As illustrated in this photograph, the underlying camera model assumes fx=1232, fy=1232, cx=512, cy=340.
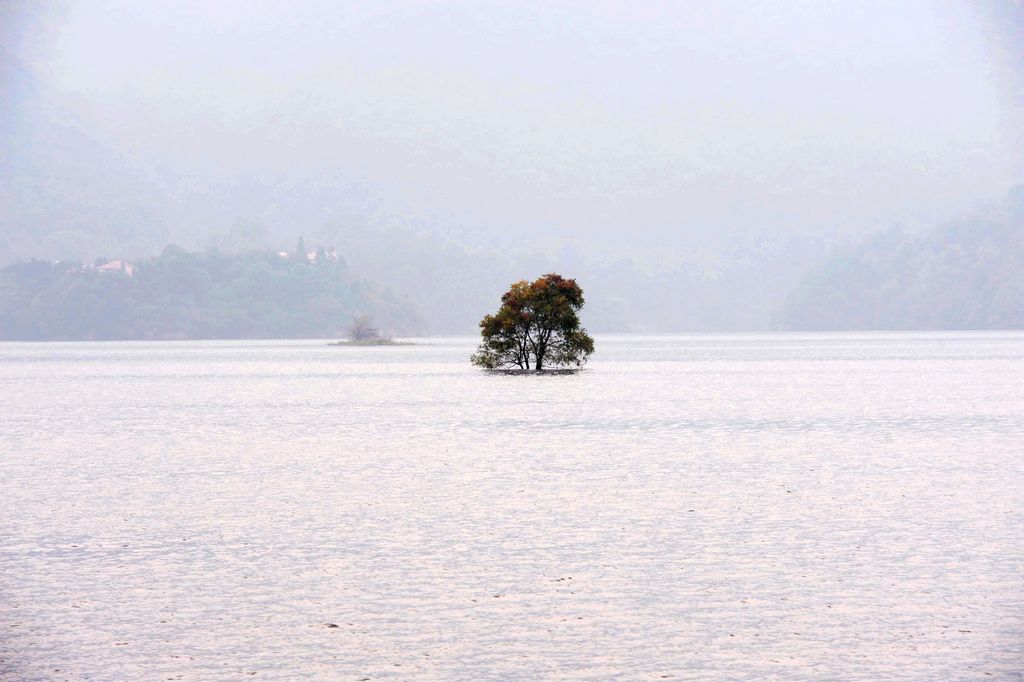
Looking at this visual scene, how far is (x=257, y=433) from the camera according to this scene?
6134cm

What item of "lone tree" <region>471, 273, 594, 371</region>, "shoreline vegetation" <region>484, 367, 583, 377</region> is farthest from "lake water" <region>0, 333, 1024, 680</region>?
"shoreline vegetation" <region>484, 367, 583, 377</region>

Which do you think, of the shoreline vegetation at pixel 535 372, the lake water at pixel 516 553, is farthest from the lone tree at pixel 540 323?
the lake water at pixel 516 553

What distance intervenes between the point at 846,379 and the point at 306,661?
364ft

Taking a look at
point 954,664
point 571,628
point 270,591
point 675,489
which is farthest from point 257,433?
point 954,664

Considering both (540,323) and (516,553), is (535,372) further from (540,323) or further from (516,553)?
(516,553)

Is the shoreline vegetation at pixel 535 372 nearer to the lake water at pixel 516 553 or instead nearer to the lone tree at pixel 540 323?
the lone tree at pixel 540 323

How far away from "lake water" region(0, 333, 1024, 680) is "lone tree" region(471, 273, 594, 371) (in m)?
58.2

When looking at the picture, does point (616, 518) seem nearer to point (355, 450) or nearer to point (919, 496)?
point (919, 496)

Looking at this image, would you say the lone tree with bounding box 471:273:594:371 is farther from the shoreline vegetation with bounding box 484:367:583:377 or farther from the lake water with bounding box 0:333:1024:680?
the lake water with bounding box 0:333:1024:680

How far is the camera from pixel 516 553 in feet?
85.0

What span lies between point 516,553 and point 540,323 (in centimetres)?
9694

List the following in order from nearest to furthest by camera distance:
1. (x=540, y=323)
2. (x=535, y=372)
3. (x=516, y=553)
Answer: (x=516, y=553) → (x=540, y=323) → (x=535, y=372)

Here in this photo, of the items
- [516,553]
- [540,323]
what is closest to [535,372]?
[540,323]

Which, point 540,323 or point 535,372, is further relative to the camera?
point 535,372
